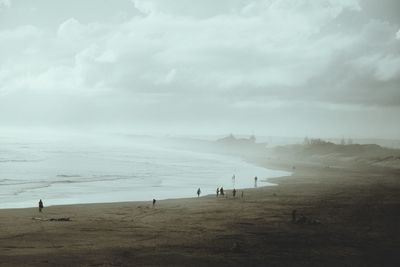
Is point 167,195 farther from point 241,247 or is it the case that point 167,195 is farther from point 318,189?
point 241,247

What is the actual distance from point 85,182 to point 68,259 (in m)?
44.7

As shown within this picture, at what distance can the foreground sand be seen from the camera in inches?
834

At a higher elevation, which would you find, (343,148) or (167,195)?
(343,148)

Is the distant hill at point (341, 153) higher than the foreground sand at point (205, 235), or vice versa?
the distant hill at point (341, 153)

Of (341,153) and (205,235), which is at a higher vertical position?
(341,153)

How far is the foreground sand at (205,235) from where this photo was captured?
21188mm

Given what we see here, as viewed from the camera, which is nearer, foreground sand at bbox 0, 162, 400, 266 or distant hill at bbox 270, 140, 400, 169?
foreground sand at bbox 0, 162, 400, 266

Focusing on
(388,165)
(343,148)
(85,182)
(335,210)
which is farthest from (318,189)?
(343,148)

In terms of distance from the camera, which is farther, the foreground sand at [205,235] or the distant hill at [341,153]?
the distant hill at [341,153]

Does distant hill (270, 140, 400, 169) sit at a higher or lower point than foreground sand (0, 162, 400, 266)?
higher

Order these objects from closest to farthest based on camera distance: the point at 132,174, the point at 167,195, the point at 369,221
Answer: the point at 369,221 < the point at 167,195 < the point at 132,174

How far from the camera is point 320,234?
2705 centimetres

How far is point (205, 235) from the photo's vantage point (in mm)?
26391

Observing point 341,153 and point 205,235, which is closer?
point 205,235
